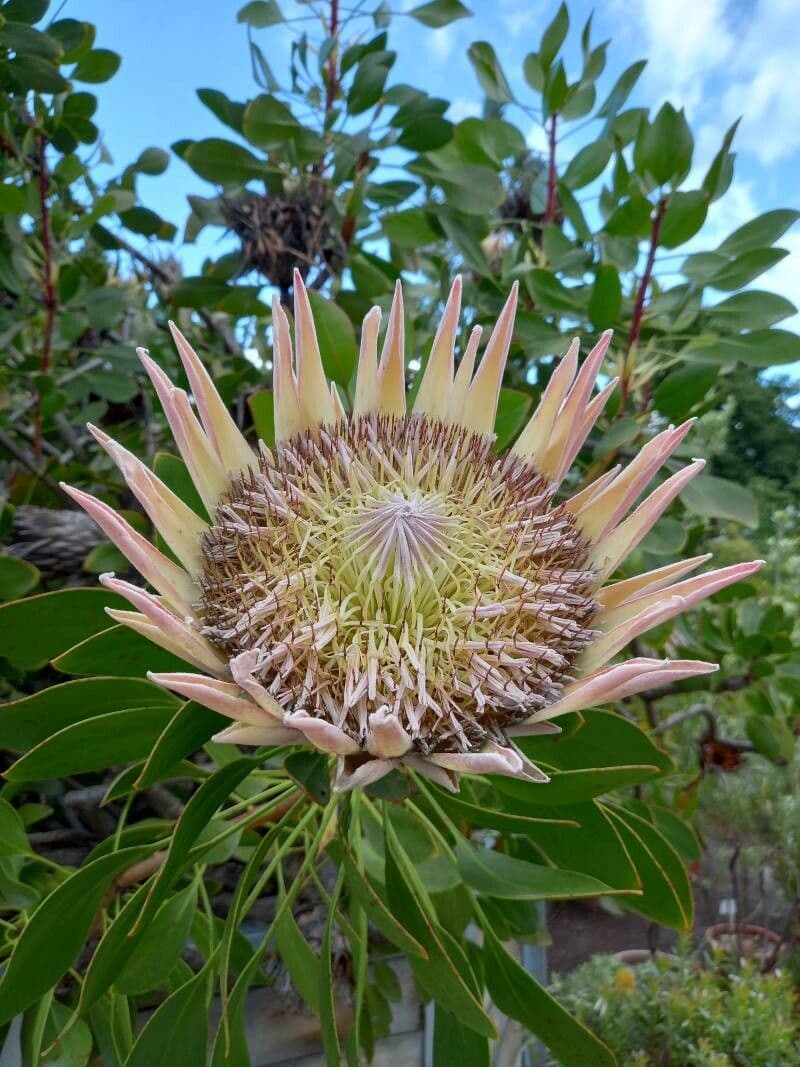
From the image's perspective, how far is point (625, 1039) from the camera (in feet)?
8.96

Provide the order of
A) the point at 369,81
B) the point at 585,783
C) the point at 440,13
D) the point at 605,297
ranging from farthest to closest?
the point at 440,13
the point at 369,81
the point at 605,297
the point at 585,783

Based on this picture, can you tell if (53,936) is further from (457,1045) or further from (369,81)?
(369,81)

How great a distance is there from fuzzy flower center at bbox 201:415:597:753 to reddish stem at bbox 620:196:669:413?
1.51ft

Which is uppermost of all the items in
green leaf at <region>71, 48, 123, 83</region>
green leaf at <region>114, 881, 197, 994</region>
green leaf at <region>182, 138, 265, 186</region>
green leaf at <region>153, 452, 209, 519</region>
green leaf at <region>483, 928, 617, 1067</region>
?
green leaf at <region>71, 48, 123, 83</region>

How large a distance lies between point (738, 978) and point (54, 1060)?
270 cm

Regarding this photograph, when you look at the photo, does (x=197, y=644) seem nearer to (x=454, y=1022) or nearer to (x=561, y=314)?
(x=454, y=1022)

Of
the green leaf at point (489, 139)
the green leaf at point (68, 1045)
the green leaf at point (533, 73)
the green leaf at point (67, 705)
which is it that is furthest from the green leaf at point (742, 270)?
the green leaf at point (68, 1045)

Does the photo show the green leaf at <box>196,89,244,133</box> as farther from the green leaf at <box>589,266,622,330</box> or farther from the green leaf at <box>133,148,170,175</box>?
the green leaf at <box>589,266,622,330</box>

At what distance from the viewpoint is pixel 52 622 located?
2.39 ft

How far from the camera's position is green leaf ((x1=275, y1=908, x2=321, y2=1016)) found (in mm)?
892

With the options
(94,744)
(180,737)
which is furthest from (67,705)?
(180,737)

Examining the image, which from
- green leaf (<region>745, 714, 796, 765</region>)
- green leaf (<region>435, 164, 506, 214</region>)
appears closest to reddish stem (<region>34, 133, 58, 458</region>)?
green leaf (<region>435, 164, 506, 214</region>)

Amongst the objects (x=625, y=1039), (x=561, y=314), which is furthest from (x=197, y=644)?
(x=625, y=1039)

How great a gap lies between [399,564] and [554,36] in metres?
1.12
